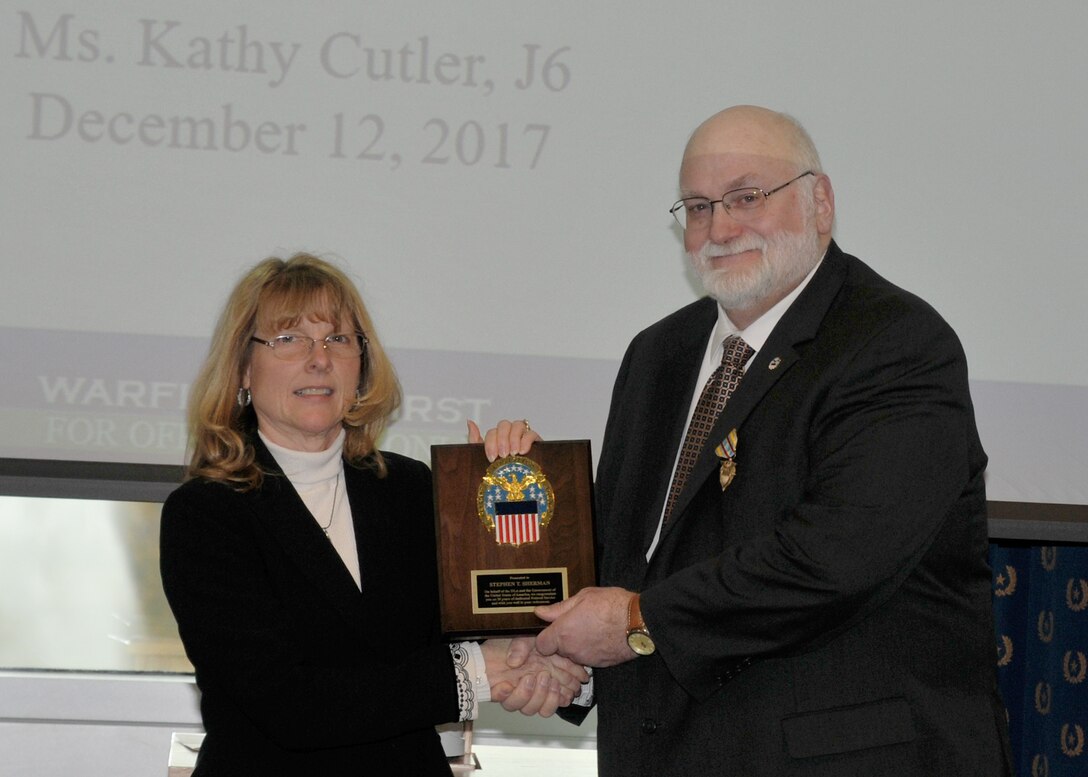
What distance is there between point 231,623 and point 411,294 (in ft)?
5.64

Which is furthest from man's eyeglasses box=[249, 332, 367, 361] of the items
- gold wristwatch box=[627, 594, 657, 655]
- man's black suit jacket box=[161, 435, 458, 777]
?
gold wristwatch box=[627, 594, 657, 655]

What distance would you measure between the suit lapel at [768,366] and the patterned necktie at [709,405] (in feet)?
0.18

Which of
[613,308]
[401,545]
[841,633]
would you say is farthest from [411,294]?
[841,633]

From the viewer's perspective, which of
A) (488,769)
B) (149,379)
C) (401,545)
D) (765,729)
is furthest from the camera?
(488,769)

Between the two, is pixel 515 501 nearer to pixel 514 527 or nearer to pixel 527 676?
pixel 514 527

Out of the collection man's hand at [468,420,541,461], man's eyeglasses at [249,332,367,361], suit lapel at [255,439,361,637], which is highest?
man's eyeglasses at [249,332,367,361]

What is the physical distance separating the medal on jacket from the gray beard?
34 centimetres

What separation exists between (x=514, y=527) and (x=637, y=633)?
1.23 ft

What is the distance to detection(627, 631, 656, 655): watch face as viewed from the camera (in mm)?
2545

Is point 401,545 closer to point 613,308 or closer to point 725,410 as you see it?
point 725,410

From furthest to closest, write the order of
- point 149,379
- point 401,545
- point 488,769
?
1. point 488,769
2. point 149,379
3. point 401,545

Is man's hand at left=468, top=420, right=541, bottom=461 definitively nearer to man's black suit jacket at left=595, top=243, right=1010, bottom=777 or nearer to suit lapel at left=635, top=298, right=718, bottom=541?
suit lapel at left=635, top=298, right=718, bottom=541

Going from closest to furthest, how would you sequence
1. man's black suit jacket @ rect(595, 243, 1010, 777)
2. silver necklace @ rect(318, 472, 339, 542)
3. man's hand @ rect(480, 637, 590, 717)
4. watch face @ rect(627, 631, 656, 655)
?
man's black suit jacket @ rect(595, 243, 1010, 777), watch face @ rect(627, 631, 656, 655), silver necklace @ rect(318, 472, 339, 542), man's hand @ rect(480, 637, 590, 717)

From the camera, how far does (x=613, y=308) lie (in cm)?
408
